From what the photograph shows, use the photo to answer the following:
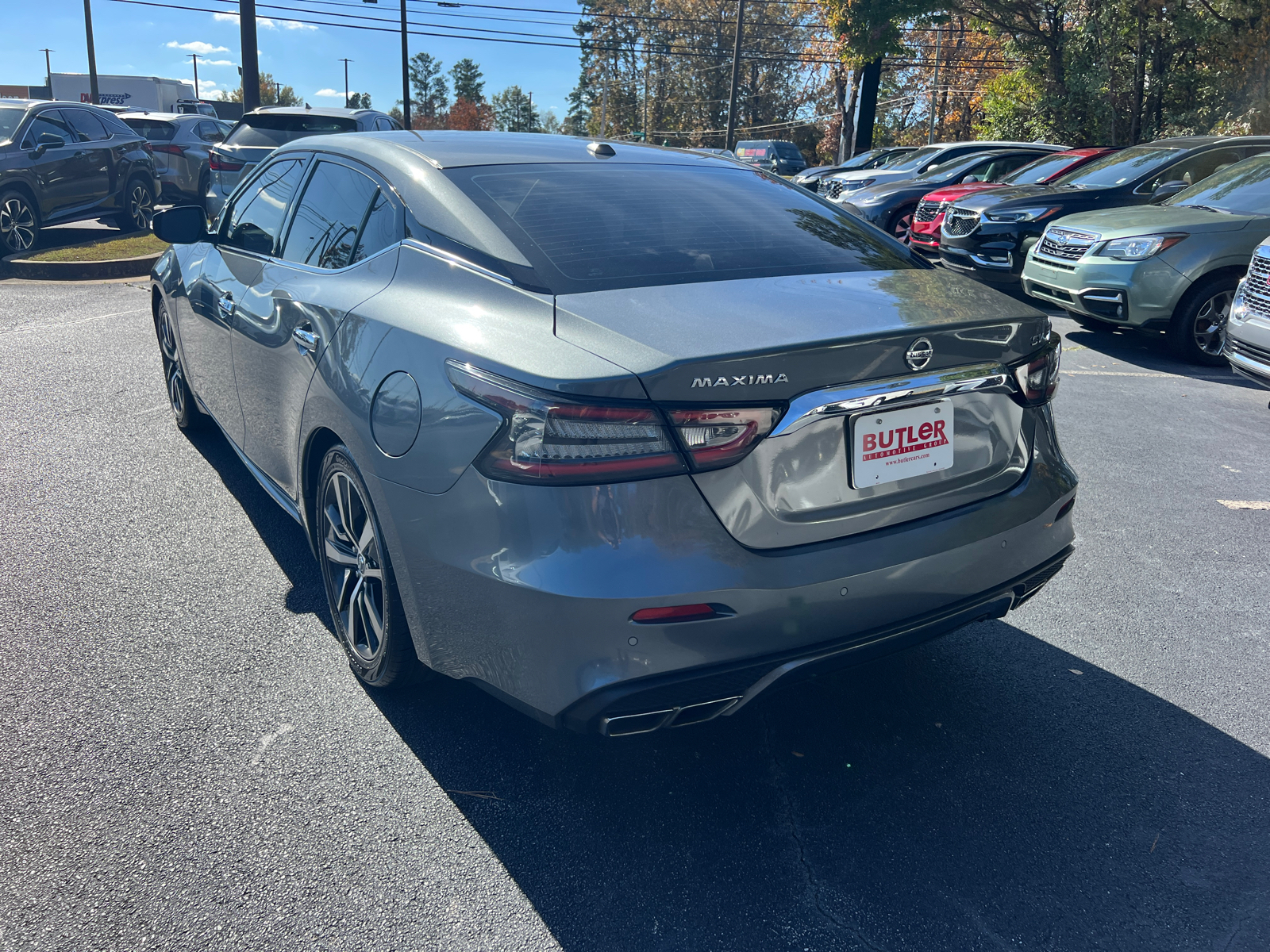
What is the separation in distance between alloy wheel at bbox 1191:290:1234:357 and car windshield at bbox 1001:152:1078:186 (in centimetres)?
407

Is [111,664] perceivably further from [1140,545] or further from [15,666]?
[1140,545]

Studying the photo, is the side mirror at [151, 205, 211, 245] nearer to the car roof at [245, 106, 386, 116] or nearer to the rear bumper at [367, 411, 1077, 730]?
the rear bumper at [367, 411, 1077, 730]

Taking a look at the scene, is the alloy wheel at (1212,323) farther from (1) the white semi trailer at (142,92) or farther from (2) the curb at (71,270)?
(1) the white semi trailer at (142,92)

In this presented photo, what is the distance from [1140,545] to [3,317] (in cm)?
896

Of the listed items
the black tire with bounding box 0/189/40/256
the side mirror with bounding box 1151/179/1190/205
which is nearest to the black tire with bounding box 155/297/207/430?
the black tire with bounding box 0/189/40/256

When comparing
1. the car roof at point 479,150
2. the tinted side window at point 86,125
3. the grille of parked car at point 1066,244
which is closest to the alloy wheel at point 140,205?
the tinted side window at point 86,125

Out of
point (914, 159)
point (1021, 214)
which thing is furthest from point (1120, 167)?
point (914, 159)

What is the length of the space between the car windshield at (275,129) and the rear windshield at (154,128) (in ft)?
16.3

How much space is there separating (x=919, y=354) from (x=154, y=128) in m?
18.1

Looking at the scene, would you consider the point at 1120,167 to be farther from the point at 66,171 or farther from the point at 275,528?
the point at 66,171

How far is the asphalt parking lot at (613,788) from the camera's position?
2.10 m

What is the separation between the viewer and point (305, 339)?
298 cm

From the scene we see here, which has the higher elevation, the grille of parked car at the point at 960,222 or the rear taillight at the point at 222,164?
the rear taillight at the point at 222,164

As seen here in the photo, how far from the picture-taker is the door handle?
2912 mm
